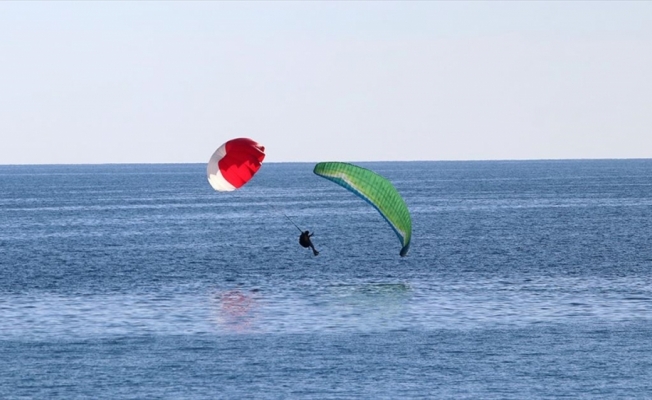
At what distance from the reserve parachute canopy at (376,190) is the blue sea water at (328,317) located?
447 cm

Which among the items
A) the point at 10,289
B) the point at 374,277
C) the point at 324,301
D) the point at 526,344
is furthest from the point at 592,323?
the point at 10,289

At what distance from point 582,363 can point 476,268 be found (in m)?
36.9

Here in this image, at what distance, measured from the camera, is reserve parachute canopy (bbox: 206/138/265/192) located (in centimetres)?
5797

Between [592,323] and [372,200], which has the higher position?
[372,200]

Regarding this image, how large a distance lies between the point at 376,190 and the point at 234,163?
24.6 ft

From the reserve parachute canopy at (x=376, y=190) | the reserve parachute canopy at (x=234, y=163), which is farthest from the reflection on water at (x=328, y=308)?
the reserve parachute canopy at (x=234, y=163)

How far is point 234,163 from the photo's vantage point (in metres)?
58.5

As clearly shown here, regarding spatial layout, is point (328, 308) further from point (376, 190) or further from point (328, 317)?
point (376, 190)

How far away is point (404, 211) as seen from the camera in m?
60.3

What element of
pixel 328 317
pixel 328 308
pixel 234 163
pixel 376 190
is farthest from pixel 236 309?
pixel 376 190

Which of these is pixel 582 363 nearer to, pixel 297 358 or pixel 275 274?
pixel 297 358

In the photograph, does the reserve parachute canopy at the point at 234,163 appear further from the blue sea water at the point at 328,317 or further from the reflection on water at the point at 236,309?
the blue sea water at the point at 328,317

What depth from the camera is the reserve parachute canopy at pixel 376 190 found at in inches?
2351

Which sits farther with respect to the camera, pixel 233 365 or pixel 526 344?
pixel 526 344
